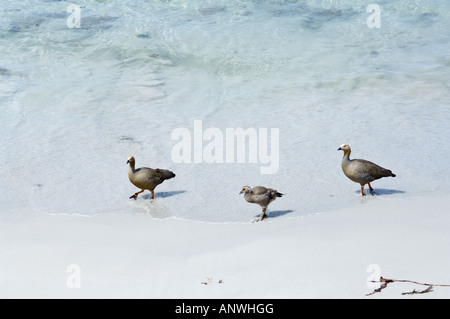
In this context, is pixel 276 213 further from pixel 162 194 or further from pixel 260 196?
pixel 162 194

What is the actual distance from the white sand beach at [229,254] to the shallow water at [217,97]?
1.49 ft

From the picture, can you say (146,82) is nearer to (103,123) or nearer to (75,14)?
(103,123)

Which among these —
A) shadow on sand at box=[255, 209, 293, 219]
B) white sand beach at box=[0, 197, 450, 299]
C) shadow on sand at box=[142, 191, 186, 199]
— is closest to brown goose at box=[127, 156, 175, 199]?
shadow on sand at box=[142, 191, 186, 199]

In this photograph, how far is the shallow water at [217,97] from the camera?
314 inches

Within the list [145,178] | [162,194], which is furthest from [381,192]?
[145,178]

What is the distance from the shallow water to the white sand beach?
0.45m

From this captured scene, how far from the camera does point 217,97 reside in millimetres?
12180

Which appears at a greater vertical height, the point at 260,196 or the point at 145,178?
the point at 145,178

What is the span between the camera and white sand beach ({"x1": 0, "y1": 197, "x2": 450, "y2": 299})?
4.94 metres

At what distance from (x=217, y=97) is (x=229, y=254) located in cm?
675

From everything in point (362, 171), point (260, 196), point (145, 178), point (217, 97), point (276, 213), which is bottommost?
point (276, 213)

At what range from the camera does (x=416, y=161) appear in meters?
8.68
